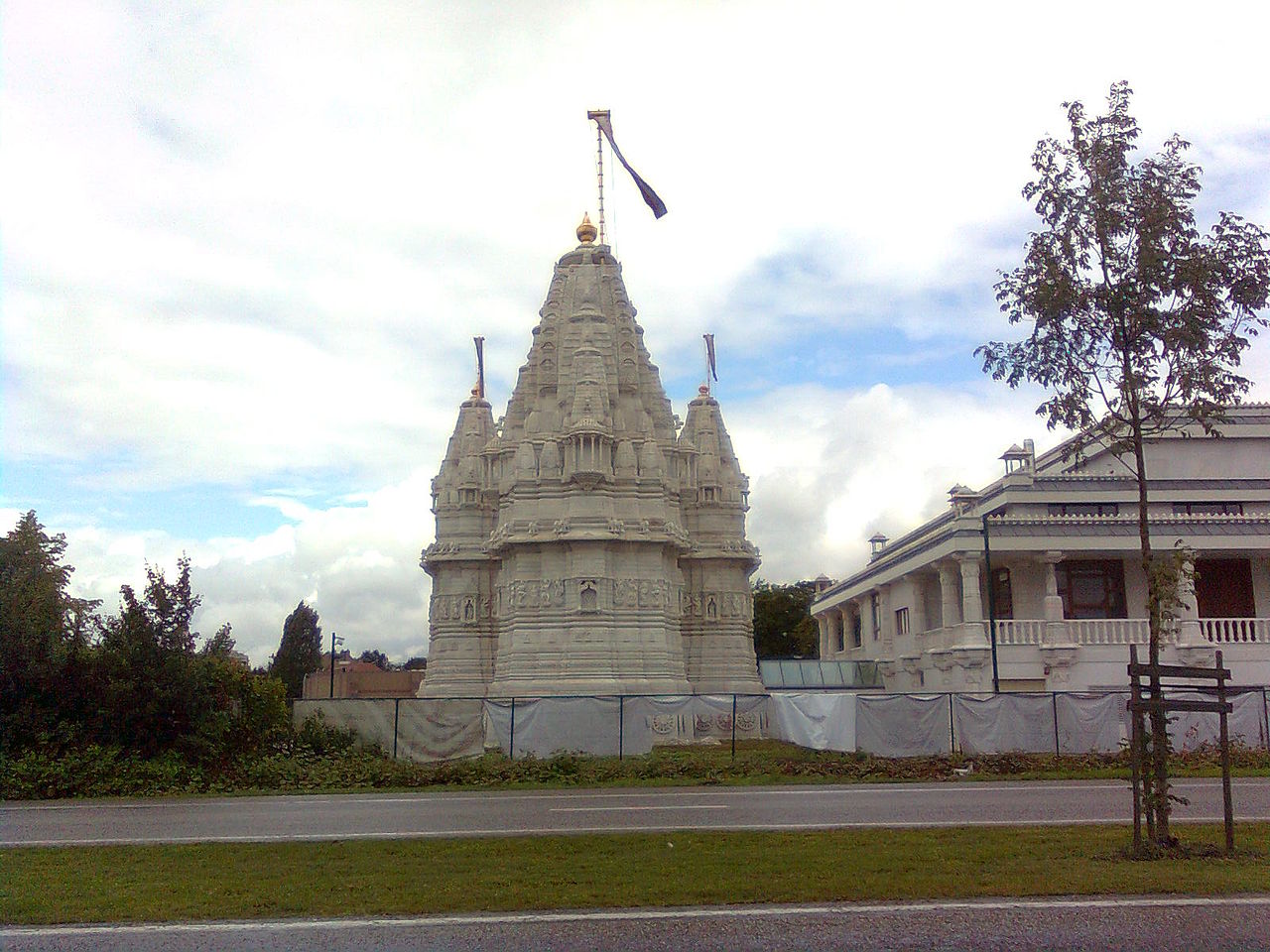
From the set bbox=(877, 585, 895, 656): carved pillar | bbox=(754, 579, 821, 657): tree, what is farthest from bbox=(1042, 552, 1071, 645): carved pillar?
bbox=(754, 579, 821, 657): tree

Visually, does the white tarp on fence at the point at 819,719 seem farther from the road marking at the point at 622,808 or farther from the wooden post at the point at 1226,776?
the wooden post at the point at 1226,776

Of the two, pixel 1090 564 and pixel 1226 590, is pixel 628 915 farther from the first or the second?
pixel 1226 590

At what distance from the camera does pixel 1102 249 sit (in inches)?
608

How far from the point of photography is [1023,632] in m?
40.1

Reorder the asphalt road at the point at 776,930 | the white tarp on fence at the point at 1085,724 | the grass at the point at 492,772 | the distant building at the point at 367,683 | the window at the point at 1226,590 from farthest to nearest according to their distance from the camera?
the distant building at the point at 367,683, the window at the point at 1226,590, the white tarp on fence at the point at 1085,724, the grass at the point at 492,772, the asphalt road at the point at 776,930

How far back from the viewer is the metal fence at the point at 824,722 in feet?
93.7

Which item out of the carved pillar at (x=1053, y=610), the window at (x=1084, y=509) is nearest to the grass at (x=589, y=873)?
the carved pillar at (x=1053, y=610)

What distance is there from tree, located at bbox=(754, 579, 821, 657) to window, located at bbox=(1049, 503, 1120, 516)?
161 feet

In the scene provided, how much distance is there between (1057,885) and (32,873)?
37.3 ft

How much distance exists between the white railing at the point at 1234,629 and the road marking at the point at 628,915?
32.8 metres

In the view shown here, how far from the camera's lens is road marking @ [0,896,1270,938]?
10445 millimetres

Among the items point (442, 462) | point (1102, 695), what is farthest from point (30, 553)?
point (1102, 695)

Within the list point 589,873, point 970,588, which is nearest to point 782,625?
point 970,588

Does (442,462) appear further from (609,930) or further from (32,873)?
(609,930)
